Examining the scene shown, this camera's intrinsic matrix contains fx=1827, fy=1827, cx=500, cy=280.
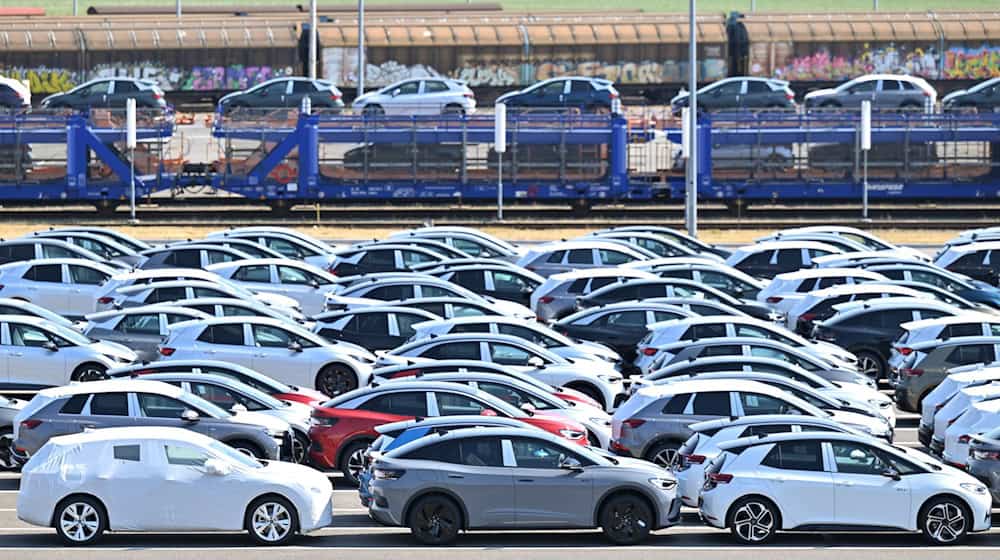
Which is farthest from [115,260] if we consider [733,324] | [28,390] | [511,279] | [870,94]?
[870,94]

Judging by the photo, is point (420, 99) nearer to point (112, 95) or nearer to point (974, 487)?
point (112, 95)

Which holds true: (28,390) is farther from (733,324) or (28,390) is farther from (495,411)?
(733,324)

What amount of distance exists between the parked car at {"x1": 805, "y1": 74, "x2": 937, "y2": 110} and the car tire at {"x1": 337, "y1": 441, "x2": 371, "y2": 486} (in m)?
38.3

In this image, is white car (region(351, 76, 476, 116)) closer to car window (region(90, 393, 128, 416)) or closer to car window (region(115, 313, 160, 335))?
car window (region(115, 313, 160, 335))

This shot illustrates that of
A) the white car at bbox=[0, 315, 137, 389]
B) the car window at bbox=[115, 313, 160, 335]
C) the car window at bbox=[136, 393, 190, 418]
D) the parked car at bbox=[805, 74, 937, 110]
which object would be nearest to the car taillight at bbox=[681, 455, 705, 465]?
the car window at bbox=[136, 393, 190, 418]

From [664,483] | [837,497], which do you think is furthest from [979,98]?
[664,483]

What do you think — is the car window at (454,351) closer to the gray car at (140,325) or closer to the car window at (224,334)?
the car window at (224,334)

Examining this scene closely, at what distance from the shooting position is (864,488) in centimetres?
1759

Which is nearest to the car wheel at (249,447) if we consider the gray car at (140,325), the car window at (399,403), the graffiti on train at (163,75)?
the car window at (399,403)

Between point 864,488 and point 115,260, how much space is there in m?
20.3

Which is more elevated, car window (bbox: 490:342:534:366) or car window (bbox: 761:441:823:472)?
car window (bbox: 490:342:534:366)

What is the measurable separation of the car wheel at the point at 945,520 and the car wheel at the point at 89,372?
11.5m

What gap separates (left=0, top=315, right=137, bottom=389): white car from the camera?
78.7ft

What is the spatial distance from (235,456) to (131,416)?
8.53 feet
